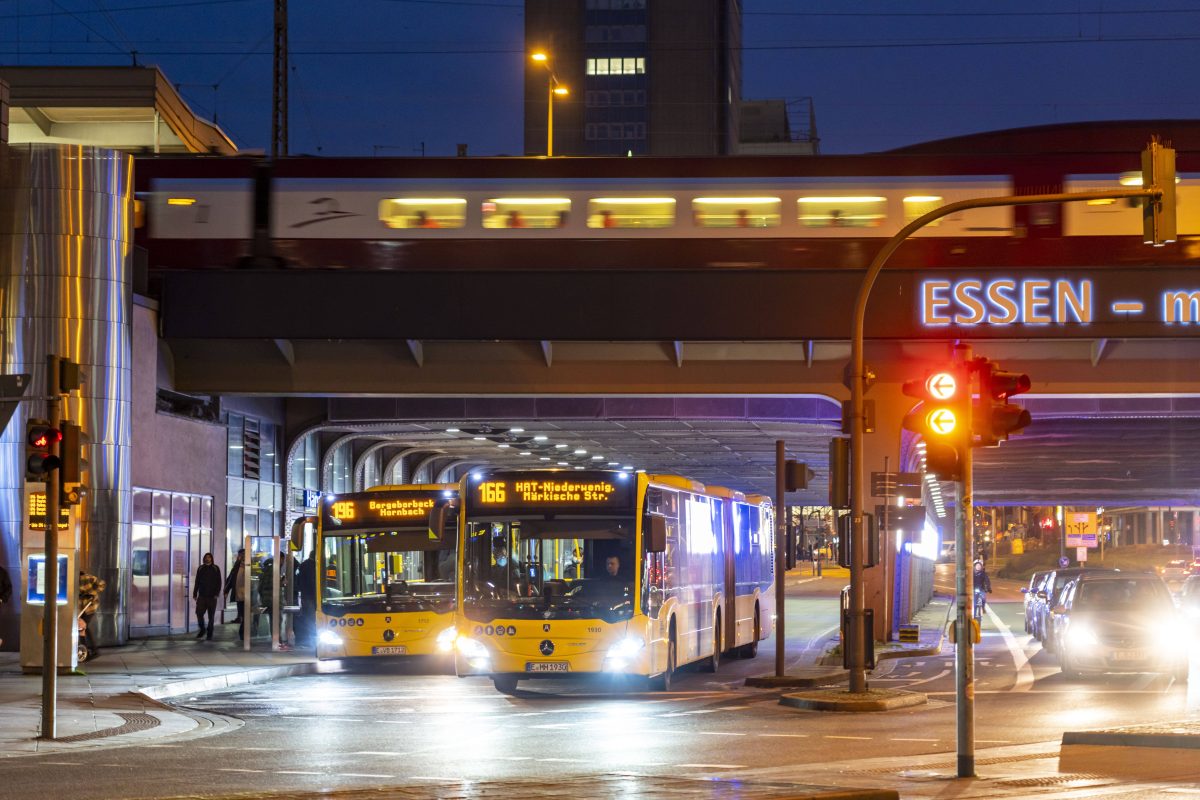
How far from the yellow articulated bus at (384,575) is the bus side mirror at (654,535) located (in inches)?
226

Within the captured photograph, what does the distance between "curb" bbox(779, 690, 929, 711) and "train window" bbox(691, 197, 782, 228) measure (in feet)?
54.6

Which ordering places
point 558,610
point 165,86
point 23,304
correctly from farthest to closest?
point 165,86 → point 23,304 → point 558,610

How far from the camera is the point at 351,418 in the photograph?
43.6 metres

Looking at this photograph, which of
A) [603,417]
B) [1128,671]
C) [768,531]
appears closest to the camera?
[1128,671]

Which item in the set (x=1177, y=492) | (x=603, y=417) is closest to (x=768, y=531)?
(x=603, y=417)

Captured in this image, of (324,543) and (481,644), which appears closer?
(481,644)

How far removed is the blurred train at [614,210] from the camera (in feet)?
119

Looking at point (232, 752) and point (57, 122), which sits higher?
point (57, 122)

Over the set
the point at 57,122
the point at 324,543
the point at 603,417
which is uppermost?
the point at 57,122

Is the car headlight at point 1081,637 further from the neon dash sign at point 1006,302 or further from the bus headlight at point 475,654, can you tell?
the neon dash sign at point 1006,302

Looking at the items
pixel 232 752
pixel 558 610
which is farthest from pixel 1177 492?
pixel 232 752

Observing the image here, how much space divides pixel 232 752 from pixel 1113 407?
27300 mm

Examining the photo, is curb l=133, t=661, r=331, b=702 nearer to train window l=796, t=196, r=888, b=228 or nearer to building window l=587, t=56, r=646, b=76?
train window l=796, t=196, r=888, b=228

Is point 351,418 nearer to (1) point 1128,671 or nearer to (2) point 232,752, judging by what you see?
(1) point 1128,671
